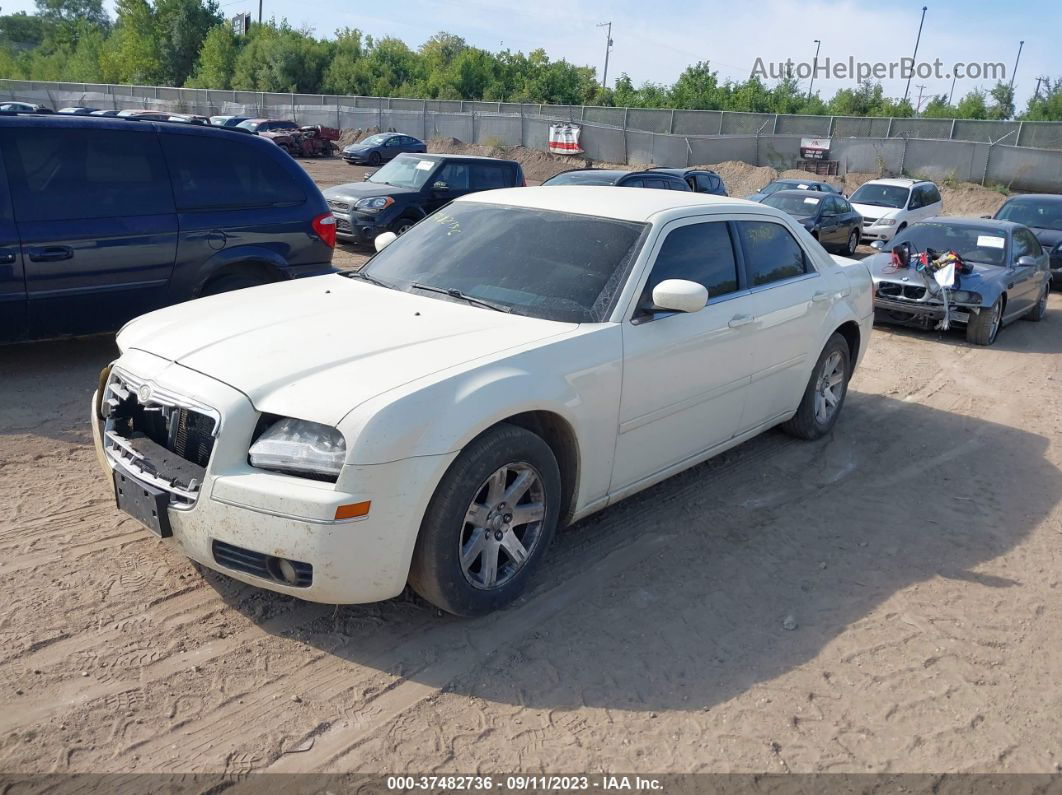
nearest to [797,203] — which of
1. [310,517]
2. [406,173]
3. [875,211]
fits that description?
[875,211]

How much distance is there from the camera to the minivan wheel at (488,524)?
3.40m

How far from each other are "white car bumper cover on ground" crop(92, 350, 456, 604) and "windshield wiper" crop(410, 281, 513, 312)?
1.17 m

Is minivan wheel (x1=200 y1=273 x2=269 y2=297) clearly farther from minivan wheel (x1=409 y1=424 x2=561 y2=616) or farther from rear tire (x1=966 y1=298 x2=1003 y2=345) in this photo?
rear tire (x1=966 y1=298 x2=1003 y2=345)

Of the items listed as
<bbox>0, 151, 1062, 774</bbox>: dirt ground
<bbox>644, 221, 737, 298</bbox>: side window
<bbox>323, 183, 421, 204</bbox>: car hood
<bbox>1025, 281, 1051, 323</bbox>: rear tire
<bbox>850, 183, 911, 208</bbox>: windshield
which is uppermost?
<bbox>850, 183, 911, 208</bbox>: windshield

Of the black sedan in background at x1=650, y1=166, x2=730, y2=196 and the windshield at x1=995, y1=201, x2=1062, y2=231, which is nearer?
the windshield at x1=995, y1=201, x2=1062, y2=231

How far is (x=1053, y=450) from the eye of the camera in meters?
6.75

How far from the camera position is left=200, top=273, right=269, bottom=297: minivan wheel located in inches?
273

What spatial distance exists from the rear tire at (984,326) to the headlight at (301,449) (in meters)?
9.50

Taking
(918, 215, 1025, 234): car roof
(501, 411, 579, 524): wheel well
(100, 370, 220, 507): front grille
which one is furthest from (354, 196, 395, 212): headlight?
(501, 411, 579, 524): wheel well

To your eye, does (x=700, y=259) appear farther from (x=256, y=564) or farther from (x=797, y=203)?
(x=797, y=203)

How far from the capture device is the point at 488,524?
3.65 metres

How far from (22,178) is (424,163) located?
29.0 ft

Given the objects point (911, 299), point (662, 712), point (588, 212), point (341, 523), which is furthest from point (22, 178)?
point (911, 299)

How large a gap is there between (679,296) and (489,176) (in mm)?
11137
